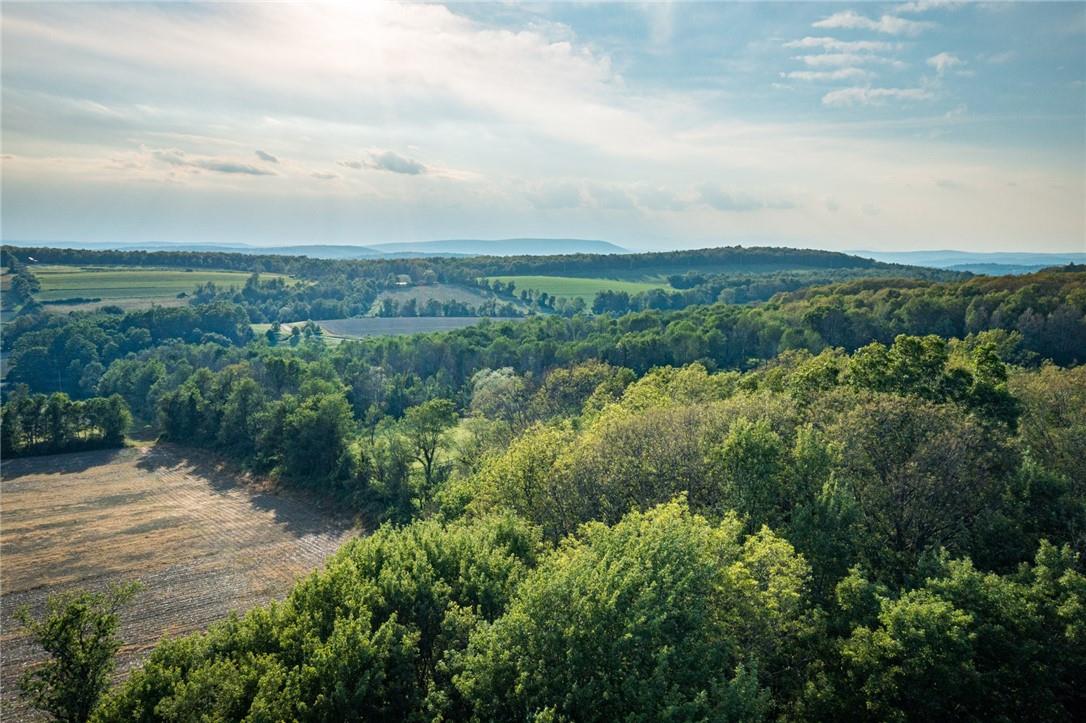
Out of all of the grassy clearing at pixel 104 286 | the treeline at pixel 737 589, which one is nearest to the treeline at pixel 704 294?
the grassy clearing at pixel 104 286

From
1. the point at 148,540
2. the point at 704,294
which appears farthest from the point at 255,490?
the point at 704,294

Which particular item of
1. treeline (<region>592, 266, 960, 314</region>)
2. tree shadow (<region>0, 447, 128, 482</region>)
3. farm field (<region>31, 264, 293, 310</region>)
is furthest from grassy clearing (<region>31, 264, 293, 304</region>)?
treeline (<region>592, 266, 960, 314</region>)

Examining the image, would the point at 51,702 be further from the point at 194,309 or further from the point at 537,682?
the point at 194,309

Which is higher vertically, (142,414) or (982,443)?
(982,443)

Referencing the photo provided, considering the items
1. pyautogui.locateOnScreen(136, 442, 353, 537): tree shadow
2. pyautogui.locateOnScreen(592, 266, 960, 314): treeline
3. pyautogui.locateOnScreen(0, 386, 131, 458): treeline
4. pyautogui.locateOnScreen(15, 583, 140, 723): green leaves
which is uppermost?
pyautogui.locateOnScreen(592, 266, 960, 314): treeline

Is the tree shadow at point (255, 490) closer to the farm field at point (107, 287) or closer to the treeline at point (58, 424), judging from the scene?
the treeline at point (58, 424)

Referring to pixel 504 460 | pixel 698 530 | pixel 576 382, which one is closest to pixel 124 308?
pixel 576 382

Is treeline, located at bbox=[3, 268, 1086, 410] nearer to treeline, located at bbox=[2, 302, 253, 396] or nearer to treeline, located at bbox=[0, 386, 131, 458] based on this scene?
treeline, located at bbox=[2, 302, 253, 396]
